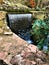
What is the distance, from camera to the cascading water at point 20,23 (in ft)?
33.8

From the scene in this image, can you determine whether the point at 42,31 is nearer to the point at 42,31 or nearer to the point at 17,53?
the point at 42,31

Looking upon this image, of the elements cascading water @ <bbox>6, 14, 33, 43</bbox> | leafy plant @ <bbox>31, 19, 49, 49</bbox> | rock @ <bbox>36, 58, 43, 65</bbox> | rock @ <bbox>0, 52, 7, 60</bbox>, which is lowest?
cascading water @ <bbox>6, 14, 33, 43</bbox>

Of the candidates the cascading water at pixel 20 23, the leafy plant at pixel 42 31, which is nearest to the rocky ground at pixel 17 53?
the leafy plant at pixel 42 31

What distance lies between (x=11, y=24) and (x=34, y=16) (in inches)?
44.6

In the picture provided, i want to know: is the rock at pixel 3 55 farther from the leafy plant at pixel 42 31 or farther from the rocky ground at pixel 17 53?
the leafy plant at pixel 42 31

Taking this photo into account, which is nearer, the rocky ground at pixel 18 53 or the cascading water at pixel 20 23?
the rocky ground at pixel 18 53

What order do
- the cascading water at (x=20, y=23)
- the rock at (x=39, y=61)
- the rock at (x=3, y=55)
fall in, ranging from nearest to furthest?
1. the rock at (x=39, y=61)
2. the rock at (x=3, y=55)
3. the cascading water at (x=20, y=23)

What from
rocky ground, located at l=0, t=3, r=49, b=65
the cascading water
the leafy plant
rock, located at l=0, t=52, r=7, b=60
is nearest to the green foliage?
the leafy plant

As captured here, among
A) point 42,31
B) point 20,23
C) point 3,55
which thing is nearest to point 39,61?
point 42,31

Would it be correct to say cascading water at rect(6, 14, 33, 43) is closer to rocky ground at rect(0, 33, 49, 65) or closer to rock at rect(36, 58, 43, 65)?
rocky ground at rect(0, 33, 49, 65)

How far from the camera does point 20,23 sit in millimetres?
10617

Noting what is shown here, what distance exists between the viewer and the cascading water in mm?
10312

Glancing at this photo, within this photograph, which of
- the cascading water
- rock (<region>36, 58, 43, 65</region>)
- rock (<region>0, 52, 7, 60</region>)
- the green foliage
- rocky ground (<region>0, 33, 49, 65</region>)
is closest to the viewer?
rocky ground (<region>0, 33, 49, 65</region>)

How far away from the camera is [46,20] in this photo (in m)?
5.85
